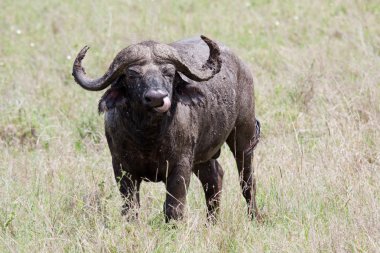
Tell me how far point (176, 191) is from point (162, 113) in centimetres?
61

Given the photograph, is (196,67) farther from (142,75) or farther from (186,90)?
(142,75)

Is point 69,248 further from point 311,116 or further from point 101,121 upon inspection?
point 311,116

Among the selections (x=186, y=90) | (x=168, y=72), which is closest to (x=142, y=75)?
(x=168, y=72)

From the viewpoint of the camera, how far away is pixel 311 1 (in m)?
14.2

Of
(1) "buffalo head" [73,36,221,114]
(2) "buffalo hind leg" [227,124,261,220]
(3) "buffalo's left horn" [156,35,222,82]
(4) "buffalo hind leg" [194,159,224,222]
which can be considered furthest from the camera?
(2) "buffalo hind leg" [227,124,261,220]

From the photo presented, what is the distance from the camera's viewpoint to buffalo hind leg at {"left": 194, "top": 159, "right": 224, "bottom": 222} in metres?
7.28

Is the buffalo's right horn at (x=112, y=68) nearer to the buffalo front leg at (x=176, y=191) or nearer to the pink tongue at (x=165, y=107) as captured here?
the pink tongue at (x=165, y=107)

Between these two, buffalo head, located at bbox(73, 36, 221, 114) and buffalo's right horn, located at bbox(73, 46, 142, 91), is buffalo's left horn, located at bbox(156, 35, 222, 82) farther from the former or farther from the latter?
buffalo's right horn, located at bbox(73, 46, 142, 91)

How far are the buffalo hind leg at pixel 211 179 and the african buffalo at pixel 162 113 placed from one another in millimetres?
131

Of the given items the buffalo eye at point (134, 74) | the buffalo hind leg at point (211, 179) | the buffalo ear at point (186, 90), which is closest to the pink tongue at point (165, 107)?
the buffalo eye at point (134, 74)

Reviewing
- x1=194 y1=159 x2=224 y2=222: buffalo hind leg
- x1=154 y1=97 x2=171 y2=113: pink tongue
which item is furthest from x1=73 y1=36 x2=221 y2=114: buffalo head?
x1=194 y1=159 x2=224 y2=222: buffalo hind leg

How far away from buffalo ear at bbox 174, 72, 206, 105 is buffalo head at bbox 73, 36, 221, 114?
0.04 m

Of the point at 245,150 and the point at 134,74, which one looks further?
the point at 245,150

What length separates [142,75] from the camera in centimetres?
614
